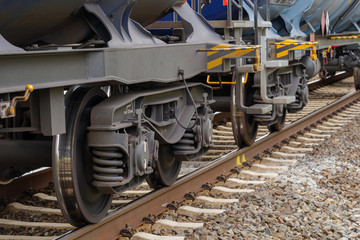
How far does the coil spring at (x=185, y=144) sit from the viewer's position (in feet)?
19.2

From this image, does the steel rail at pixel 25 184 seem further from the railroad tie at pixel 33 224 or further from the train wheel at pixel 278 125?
the train wheel at pixel 278 125

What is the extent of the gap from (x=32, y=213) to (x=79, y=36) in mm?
1653

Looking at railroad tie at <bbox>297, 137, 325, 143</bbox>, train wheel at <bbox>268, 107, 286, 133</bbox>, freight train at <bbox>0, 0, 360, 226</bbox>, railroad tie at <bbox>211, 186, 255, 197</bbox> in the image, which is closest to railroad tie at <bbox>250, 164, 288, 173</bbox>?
freight train at <bbox>0, 0, 360, 226</bbox>

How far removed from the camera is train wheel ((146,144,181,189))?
571cm

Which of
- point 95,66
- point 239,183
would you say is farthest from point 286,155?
point 95,66

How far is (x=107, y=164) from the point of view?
4449 millimetres

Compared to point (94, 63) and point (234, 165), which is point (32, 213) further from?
point (234, 165)

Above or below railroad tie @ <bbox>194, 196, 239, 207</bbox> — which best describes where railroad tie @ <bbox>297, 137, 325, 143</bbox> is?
above

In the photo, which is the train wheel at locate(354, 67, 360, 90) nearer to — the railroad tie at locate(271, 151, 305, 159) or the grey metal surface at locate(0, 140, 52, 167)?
the railroad tie at locate(271, 151, 305, 159)

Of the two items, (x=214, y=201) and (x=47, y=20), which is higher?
(x=47, y=20)

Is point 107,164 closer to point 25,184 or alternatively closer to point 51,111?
point 51,111

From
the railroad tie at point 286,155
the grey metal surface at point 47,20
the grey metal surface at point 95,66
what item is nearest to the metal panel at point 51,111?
the grey metal surface at point 95,66

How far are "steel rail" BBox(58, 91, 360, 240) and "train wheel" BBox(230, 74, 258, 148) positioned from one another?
0.14 meters

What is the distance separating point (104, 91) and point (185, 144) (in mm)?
1159
